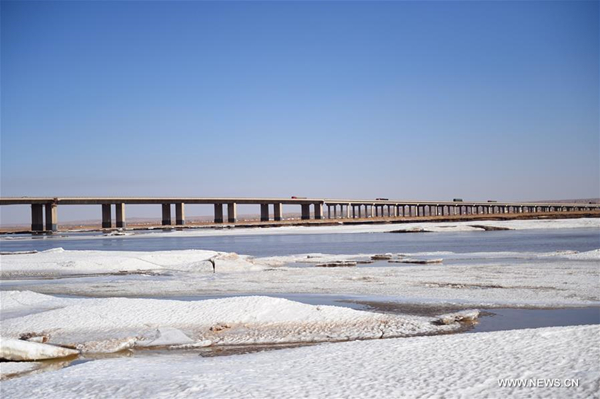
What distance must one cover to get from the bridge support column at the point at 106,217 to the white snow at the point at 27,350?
332 feet

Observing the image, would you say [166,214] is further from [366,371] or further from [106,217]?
[366,371]

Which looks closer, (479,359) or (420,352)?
(479,359)

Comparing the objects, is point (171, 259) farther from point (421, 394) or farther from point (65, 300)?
point (421, 394)

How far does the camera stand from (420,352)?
10.9 meters

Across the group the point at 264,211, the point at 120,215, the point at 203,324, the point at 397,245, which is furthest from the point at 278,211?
the point at 203,324

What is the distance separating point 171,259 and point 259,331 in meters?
19.2

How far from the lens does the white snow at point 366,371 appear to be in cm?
856

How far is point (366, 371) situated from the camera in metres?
9.69

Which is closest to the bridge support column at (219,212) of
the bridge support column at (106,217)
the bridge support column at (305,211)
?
the bridge support column at (305,211)

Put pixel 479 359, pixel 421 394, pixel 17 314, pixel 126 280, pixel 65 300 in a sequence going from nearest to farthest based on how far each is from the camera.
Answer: pixel 421 394
pixel 479 359
pixel 17 314
pixel 65 300
pixel 126 280

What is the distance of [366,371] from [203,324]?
6.25 meters

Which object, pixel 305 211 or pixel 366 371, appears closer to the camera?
pixel 366 371

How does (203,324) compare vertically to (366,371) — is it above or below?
below

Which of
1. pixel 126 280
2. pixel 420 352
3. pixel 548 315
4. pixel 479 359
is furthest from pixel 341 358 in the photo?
pixel 126 280
